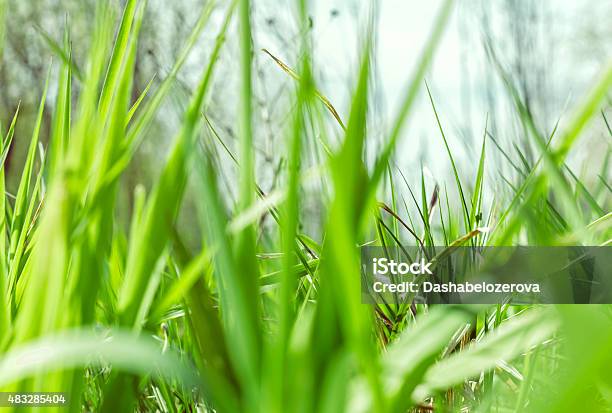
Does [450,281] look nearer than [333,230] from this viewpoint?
No

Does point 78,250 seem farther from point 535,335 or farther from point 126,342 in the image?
point 535,335

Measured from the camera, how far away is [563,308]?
0.14 metres

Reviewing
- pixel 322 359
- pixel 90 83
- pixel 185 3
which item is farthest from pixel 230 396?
pixel 185 3

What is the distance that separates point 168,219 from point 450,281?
20 centimetres

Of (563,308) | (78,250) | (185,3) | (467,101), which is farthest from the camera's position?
(185,3)

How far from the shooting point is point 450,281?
0.35 metres

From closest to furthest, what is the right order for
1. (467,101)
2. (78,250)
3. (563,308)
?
(563,308) → (78,250) → (467,101)

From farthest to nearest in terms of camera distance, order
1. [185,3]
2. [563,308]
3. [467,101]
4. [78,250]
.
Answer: [185,3], [467,101], [78,250], [563,308]

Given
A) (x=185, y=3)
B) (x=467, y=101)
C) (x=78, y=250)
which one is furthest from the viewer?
(x=185, y=3)

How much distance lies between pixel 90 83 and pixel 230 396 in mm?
181

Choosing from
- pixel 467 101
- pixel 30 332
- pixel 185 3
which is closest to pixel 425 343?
pixel 30 332

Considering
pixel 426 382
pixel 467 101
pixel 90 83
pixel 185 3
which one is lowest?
pixel 426 382

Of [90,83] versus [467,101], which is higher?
[467,101]

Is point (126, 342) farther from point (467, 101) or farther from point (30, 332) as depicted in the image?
point (467, 101)
